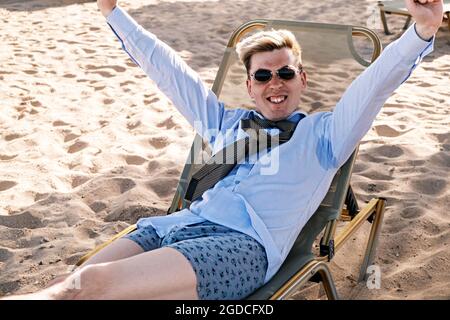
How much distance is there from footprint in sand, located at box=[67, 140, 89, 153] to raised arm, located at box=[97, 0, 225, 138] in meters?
1.89

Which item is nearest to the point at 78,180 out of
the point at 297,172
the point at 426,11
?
the point at 297,172

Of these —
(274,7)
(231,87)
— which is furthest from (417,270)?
(274,7)

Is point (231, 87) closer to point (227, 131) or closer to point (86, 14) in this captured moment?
point (227, 131)

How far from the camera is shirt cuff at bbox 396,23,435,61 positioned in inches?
95.4

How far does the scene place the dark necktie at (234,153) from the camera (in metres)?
2.86

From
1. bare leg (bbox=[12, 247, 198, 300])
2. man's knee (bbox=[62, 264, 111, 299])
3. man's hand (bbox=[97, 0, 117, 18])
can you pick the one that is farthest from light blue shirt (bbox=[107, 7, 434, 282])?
man's hand (bbox=[97, 0, 117, 18])

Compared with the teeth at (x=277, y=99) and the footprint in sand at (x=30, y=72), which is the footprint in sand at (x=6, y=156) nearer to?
the footprint in sand at (x=30, y=72)

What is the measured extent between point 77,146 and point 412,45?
3.10 m

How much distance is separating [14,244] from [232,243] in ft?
5.20

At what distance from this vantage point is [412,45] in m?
2.43

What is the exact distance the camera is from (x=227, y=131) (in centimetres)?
311
